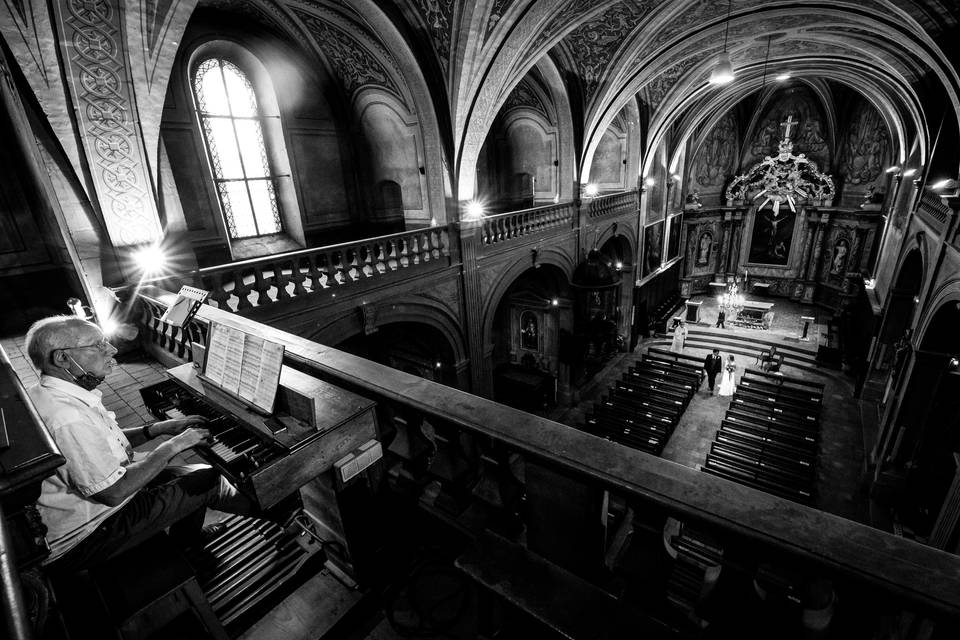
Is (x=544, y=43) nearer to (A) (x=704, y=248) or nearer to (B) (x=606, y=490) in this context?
(B) (x=606, y=490)

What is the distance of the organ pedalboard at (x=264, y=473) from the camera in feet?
6.00

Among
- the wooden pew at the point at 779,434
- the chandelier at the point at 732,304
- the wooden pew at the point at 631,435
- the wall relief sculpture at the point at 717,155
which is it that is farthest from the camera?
the wall relief sculpture at the point at 717,155

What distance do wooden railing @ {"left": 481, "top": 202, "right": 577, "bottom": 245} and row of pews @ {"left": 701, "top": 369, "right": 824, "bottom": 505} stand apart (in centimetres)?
624

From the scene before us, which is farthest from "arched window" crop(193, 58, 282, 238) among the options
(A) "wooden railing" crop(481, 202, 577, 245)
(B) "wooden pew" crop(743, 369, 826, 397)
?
(B) "wooden pew" crop(743, 369, 826, 397)

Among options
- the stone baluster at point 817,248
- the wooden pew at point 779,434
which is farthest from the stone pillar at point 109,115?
Result: the stone baluster at point 817,248

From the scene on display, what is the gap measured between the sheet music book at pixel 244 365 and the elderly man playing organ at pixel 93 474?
337 millimetres

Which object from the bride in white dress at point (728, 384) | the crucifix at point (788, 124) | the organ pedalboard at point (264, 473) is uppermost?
the crucifix at point (788, 124)

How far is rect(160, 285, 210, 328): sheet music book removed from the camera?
3107 mm

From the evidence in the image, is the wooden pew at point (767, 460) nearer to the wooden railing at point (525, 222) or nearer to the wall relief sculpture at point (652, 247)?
the wooden railing at point (525, 222)

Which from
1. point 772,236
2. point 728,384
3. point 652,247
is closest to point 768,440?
point 728,384

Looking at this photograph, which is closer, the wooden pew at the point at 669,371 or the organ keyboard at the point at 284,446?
the organ keyboard at the point at 284,446

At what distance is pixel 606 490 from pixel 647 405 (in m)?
11.5

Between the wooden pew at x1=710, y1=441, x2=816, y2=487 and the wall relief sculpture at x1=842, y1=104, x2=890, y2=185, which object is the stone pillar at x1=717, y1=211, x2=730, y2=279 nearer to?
the wall relief sculpture at x1=842, y1=104, x2=890, y2=185

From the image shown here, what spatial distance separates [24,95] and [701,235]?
23915 millimetres
